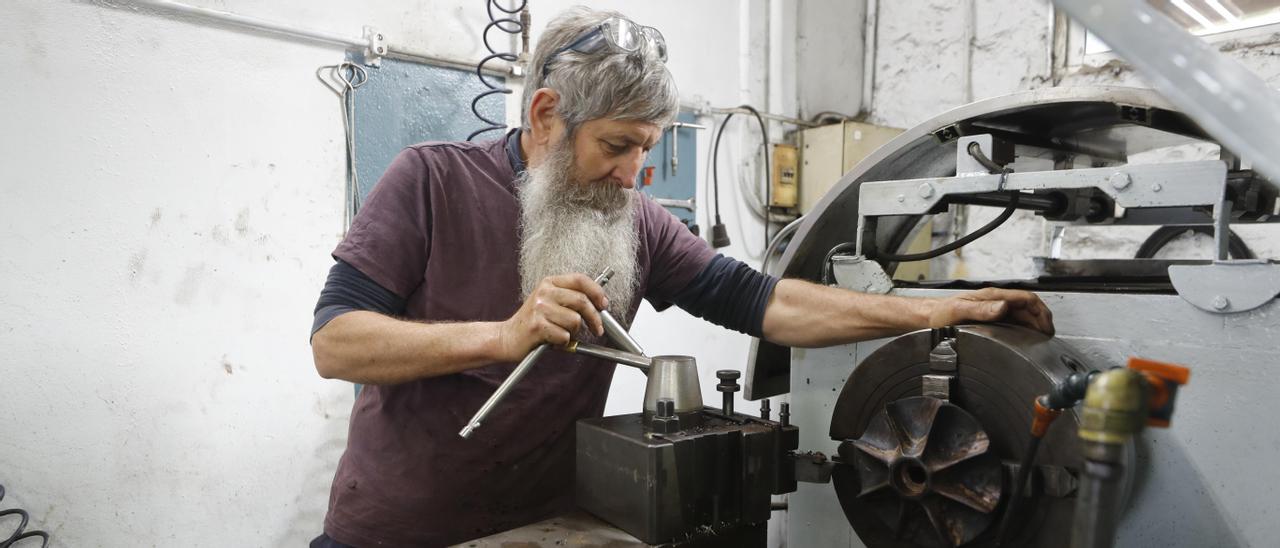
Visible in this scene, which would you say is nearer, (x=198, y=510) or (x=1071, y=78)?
(x=198, y=510)

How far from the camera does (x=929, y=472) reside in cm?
79

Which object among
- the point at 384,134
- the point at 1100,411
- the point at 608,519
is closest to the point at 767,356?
the point at 608,519

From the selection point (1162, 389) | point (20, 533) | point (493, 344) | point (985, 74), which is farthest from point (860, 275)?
point (985, 74)

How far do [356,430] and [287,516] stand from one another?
2.67ft

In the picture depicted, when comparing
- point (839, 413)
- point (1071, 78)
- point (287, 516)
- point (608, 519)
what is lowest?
point (287, 516)

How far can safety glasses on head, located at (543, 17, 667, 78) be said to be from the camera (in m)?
1.08

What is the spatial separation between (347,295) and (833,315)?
2.26 ft

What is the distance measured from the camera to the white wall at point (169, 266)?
146 centimetres

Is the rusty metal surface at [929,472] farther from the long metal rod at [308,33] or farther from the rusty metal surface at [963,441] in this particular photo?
the long metal rod at [308,33]

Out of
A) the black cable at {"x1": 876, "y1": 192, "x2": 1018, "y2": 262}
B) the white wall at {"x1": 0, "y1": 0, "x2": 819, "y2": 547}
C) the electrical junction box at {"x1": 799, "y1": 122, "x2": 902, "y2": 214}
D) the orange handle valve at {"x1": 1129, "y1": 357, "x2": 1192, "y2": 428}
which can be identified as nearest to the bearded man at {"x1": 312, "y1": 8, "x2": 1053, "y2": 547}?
the black cable at {"x1": 876, "y1": 192, "x2": 1018, "y2": 262}

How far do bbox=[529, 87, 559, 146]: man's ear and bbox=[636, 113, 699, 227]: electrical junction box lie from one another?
1.24 meters

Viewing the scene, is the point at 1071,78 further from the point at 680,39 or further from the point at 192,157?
the point at 192,157

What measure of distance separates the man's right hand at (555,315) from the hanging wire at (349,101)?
1.09 meters

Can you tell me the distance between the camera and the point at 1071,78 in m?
2.47
